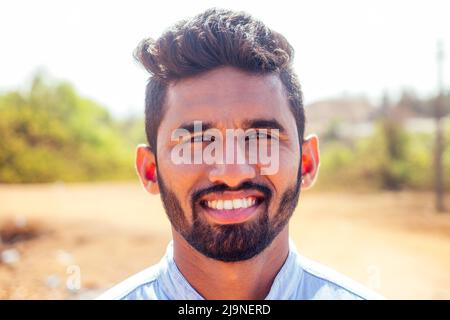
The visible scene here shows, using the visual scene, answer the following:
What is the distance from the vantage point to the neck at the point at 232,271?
1313 mm

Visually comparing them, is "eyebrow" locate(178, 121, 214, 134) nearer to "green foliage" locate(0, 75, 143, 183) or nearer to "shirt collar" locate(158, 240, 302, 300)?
"shirt collar" locate(158, 240, 302, 300)

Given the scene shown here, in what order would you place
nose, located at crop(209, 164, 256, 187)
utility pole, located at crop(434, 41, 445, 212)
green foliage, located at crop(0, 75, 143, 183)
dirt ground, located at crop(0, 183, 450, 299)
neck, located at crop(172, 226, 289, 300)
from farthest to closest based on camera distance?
green foliage, located at crop(0, 75, 143, 183) → utility pole, located at crop(434, 41, 445, 212) → dirt ground, located at crop(0, 183, 450, 299) → neck, located at crop(172, 226, 289, 300) → nose, located at crop(209, 164, 256, 187)

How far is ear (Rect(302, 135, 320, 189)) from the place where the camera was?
1.38 meters

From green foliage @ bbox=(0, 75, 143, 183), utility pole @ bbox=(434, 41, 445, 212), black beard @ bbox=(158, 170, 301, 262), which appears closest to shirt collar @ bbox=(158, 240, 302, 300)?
black beard @ bbox=(158, 170, 301, 262)

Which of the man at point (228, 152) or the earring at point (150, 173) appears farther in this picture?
the earring at point (150, 173)

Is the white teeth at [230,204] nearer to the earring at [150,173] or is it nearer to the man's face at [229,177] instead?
the man's face at [229,177]

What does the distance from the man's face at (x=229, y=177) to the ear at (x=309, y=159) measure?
0.29 ft

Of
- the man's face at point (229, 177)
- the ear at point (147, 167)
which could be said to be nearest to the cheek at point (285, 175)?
the man's face at point (229, 177)

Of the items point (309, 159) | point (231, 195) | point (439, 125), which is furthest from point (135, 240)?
point (439, 125)

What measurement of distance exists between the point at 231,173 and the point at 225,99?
191 millimetres

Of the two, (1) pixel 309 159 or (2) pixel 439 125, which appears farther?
(2) pixel 439 125

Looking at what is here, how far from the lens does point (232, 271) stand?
1.31 meters

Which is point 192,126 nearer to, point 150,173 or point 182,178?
point 182,178

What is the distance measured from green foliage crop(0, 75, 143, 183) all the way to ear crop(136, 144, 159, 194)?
19.6ft
